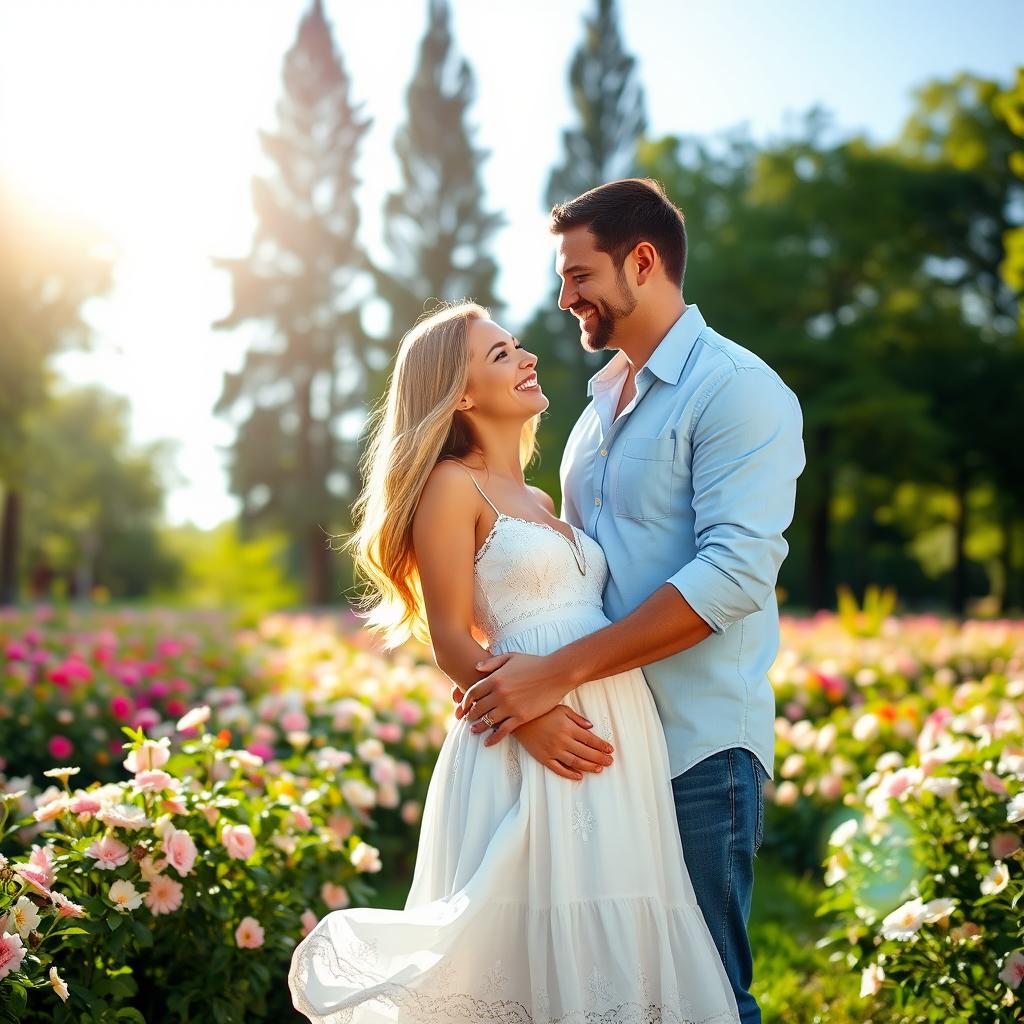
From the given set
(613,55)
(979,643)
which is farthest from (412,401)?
(613,55)

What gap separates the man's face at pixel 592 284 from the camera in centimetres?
307

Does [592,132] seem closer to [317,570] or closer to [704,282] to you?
[704,282]

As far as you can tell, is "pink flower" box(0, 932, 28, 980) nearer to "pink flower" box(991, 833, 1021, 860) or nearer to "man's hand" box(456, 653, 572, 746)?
"man's hand" box(456, 653, 572, 746)

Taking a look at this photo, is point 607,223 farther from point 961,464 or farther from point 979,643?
point 961,464

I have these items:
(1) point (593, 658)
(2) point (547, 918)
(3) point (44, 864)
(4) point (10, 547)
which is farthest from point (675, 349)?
(4) point (10, 547)

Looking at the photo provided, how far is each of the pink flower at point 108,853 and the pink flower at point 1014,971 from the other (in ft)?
7.95

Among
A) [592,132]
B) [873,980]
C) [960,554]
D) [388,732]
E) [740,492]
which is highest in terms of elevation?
[592,132]

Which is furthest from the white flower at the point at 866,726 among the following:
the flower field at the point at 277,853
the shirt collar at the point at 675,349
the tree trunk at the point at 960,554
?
the tree trunk at the point at 960,554

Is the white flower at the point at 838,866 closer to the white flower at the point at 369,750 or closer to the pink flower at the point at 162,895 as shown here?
the white flower at the point at 369,750

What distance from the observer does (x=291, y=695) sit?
19.4 feet

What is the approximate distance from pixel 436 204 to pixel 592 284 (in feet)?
93.1

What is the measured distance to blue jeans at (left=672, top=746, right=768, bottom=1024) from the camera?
109 inches

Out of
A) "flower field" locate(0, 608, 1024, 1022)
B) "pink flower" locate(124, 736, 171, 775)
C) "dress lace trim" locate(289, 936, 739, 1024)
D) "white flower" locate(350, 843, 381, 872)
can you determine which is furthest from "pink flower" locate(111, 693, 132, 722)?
"dress lace trim" locate(289, 936, 739, 1024)

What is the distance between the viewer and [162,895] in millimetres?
3227
